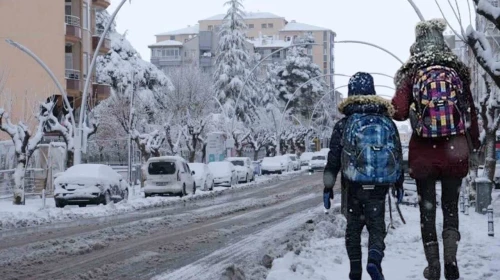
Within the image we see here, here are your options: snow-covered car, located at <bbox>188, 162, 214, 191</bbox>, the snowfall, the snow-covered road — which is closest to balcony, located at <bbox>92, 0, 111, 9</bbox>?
snow-covered car, located at <bbox>188, 162, 214, 191</bbox>

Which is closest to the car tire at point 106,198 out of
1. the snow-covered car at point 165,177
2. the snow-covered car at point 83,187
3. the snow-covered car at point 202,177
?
the snow-covered car at point 83,187

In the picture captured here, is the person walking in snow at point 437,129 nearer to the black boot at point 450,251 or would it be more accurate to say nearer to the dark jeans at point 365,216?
the black boot at point 450,251

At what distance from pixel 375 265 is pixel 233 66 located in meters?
76.0

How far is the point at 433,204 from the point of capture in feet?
21.7

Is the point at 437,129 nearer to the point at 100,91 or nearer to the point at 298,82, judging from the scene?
the point at 100,91

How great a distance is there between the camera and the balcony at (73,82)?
48.0m

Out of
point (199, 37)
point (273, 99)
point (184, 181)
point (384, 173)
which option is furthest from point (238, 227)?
point (199, 37)

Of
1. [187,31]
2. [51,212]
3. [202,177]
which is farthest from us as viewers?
[187,31]

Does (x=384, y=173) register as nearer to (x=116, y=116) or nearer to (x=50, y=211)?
(x=50, y=211)

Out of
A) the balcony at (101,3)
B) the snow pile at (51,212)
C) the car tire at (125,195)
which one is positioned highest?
the balcony at (101,3)

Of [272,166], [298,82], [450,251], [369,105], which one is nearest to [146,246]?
[369,105]

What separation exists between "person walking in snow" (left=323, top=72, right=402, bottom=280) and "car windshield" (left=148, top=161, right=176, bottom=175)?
26072mm

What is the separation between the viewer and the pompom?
6.75m

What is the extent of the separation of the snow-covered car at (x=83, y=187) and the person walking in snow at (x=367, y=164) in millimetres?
20155
